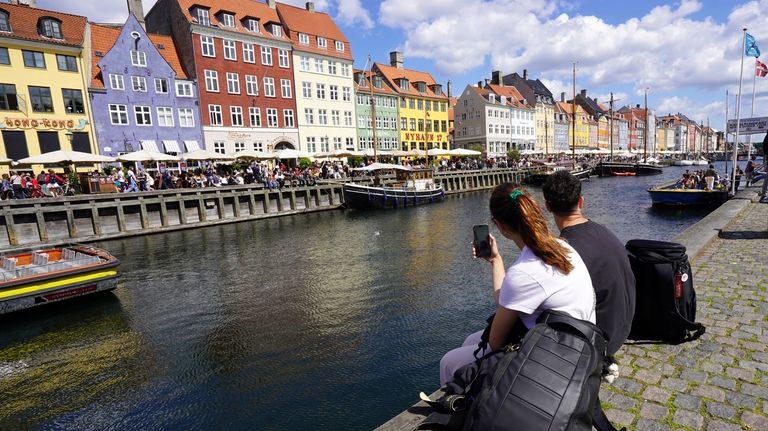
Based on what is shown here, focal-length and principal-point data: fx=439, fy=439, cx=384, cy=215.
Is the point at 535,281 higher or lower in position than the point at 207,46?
lower

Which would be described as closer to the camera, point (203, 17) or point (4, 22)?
point (4, 22)

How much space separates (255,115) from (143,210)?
64.4ft

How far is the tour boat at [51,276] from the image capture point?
10.5m

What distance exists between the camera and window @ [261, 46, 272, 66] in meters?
42.1

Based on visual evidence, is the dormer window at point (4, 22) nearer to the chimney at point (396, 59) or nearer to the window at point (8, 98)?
the window at point (8, 98)

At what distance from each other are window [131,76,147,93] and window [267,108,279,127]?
10.9 metres

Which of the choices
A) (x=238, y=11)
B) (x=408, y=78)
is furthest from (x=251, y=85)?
(x=408, y=78)

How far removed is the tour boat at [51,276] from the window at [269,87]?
32101 mm

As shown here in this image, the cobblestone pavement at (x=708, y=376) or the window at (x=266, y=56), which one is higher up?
the window at (x=266, y=56)

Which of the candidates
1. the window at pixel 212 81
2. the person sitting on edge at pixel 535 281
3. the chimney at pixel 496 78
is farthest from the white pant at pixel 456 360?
the chimney at pixel 496 78

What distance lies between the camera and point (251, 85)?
41.1 metres

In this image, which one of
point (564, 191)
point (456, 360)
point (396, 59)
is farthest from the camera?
point (396, 59)

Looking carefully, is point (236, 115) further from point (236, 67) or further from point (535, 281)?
point (535, 281)

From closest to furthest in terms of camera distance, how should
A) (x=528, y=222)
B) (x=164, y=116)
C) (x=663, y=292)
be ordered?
1. (x=528, y=222)
2. (x=663, y=292)
3. (x=164, y=116)
